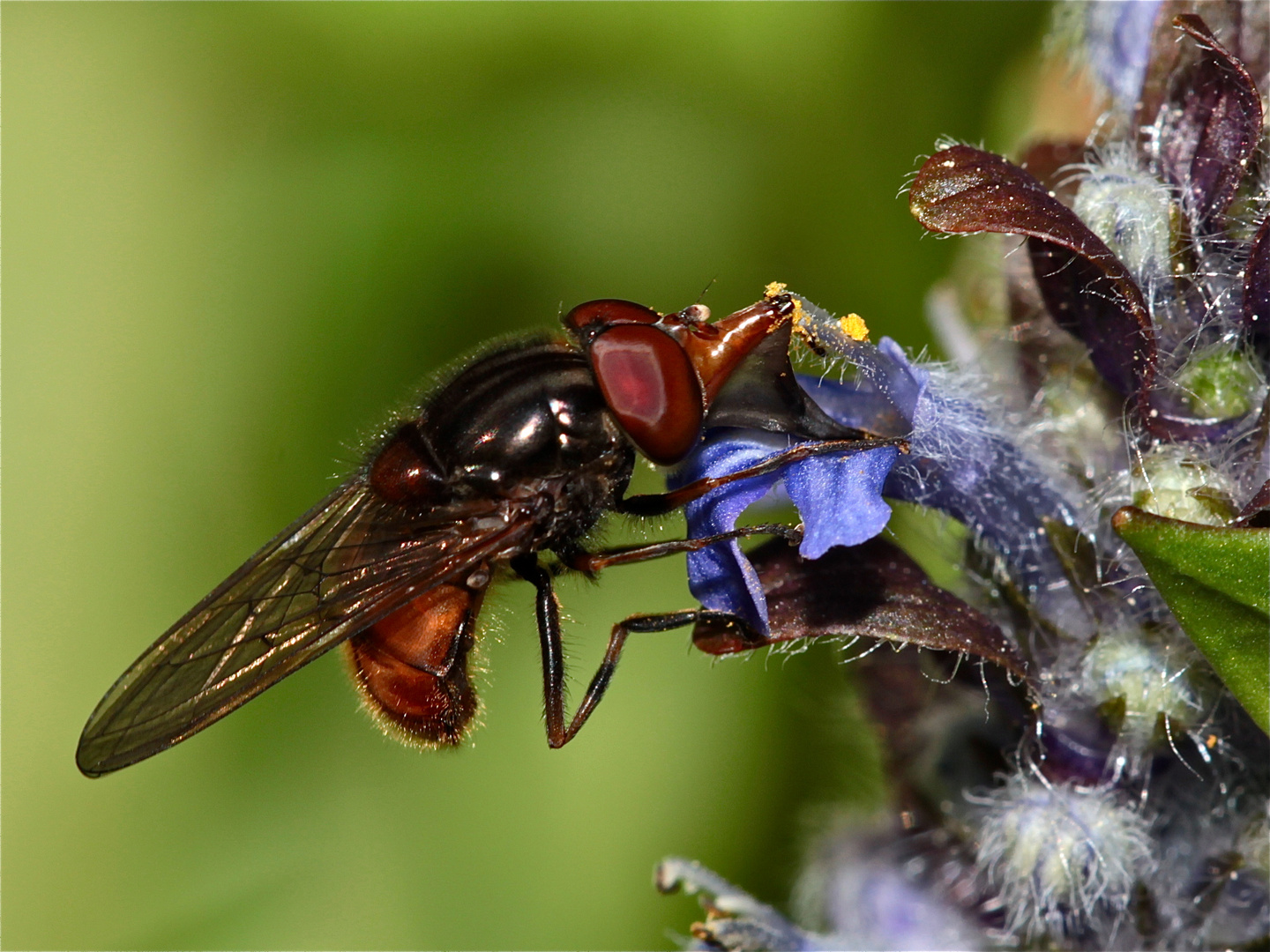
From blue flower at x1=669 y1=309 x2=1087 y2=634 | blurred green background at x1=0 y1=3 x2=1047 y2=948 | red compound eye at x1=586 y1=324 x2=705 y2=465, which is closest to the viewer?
blue flower at x1=669 y1=309 x2=1087 y2=634

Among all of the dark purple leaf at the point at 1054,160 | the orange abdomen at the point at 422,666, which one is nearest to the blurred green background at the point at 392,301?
the orange abdomen at the point at 422,666

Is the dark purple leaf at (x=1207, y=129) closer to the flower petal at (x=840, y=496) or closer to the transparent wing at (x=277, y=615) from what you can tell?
Result: the flower petal at (x=840, y=496)

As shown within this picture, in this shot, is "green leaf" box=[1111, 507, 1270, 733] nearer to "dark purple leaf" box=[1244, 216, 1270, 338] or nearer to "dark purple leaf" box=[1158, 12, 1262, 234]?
"dark purple leaf" box=[1244, 216, 1270, 338]

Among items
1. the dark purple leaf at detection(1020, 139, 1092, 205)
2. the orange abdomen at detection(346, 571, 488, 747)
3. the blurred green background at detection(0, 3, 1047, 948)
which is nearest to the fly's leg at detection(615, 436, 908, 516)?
the orange abdomen at detection(346, 571, 488, 747)

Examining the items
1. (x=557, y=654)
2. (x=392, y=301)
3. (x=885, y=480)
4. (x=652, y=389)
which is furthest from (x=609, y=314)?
(x=392, y=301)

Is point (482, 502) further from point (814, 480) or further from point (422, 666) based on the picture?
point (814, 480)

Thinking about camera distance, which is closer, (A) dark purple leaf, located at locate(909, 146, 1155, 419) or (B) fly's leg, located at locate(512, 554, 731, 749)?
(A) dark purple leaf, located at locate(909, 146, 1155, 419)
